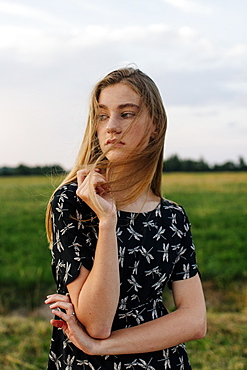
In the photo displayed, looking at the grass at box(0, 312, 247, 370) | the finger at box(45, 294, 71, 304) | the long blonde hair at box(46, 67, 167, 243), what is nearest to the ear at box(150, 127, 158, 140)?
the long blonde hair at box(46, 67, 167, 243)

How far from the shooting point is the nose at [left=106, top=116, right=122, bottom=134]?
173cm

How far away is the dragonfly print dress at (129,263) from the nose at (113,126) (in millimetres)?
236

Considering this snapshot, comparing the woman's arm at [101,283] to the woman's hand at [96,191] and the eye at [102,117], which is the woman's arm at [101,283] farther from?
the eye at [102,117]

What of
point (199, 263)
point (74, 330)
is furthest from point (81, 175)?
point (199, 263)

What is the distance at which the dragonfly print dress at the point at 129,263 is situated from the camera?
1.65 meters

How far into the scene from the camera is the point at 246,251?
1004 cm

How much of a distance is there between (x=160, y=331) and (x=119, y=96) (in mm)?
860

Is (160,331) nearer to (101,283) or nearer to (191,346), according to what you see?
(101,283)

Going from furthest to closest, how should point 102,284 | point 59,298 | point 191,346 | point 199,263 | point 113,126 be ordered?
point 199,263, point 191,346, point 113,126, point 59,298, point 102,284

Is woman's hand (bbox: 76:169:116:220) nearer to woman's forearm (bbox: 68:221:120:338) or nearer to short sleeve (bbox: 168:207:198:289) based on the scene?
woman's forearm (bbox: 68:221:120:338)

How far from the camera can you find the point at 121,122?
1749 millimetres

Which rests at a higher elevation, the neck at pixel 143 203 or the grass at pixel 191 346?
the neck at pixel 143 203

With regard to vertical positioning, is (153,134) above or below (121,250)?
above

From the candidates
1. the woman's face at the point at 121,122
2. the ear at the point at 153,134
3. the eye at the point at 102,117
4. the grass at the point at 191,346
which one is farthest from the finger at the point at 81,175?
the grass at the point at 191,346
